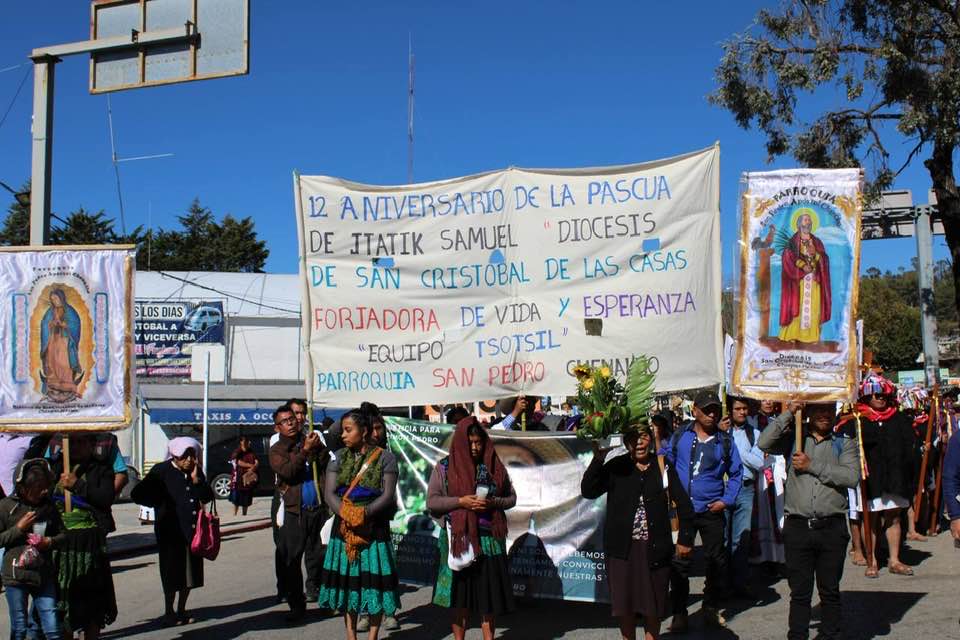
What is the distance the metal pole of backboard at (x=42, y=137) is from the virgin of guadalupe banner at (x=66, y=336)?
3.69 m

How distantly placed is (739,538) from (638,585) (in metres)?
2.81

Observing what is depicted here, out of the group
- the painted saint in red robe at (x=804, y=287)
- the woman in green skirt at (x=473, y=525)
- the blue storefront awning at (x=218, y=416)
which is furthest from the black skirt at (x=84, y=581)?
the blue storefront awning at (x=218, y=416)

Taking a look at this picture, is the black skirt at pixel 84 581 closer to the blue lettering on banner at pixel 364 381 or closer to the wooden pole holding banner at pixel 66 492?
the wooden pole holding banner at pixel 66 492

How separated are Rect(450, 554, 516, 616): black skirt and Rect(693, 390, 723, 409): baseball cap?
89.3 inches

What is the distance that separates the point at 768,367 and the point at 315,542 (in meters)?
4.12

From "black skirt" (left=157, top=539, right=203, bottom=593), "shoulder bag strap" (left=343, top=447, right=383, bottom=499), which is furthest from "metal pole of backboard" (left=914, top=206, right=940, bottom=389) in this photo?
"black skirt" (left=157, top=539, right=203, bottom=593)

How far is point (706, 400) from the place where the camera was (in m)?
7.96

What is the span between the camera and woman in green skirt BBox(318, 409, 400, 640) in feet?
22.4

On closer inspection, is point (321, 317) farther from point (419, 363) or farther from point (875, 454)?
point (875, 454)

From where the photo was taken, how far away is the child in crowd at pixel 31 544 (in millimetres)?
6395

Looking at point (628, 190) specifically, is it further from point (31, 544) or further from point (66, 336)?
point (31, 544)

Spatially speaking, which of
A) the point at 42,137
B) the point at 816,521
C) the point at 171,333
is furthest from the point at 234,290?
the point at 816,521

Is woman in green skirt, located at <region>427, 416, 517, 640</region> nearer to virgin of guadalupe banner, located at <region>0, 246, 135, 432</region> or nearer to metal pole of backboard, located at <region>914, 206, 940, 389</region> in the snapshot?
virgin of guadalupe banner, located at <region>0, 246, 135, 432</region>

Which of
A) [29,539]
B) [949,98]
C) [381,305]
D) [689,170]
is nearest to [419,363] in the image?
[381,305]
